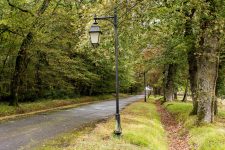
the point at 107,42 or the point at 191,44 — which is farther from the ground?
the point at 191,44

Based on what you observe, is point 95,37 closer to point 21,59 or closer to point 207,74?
point 207,74

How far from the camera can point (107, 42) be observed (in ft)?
57.8

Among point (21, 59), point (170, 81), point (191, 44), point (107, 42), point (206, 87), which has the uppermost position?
point (191, 44)

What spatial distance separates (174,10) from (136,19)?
1.94m

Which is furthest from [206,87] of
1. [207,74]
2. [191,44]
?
[191,44]

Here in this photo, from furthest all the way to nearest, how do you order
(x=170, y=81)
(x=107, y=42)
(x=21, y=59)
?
(x=170, y=81), (x=21, y=59), (x=107, y=42)

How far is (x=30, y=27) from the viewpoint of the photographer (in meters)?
23.3

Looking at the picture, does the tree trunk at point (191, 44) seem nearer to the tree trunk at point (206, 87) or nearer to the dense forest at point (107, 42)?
the dense forest at point (107, 42)

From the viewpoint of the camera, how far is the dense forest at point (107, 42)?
1694 centimetres

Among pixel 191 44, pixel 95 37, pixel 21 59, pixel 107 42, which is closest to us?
pixel 95 37

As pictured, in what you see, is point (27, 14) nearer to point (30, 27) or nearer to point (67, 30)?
point (30, 27)

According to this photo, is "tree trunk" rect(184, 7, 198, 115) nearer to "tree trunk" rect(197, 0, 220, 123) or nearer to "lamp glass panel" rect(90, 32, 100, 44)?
"tree trunk" rect(197, 0, 220, 123)

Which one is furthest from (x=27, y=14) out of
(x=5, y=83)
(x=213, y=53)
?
(x=213, y=53)

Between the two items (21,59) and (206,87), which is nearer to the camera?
(206,87)
